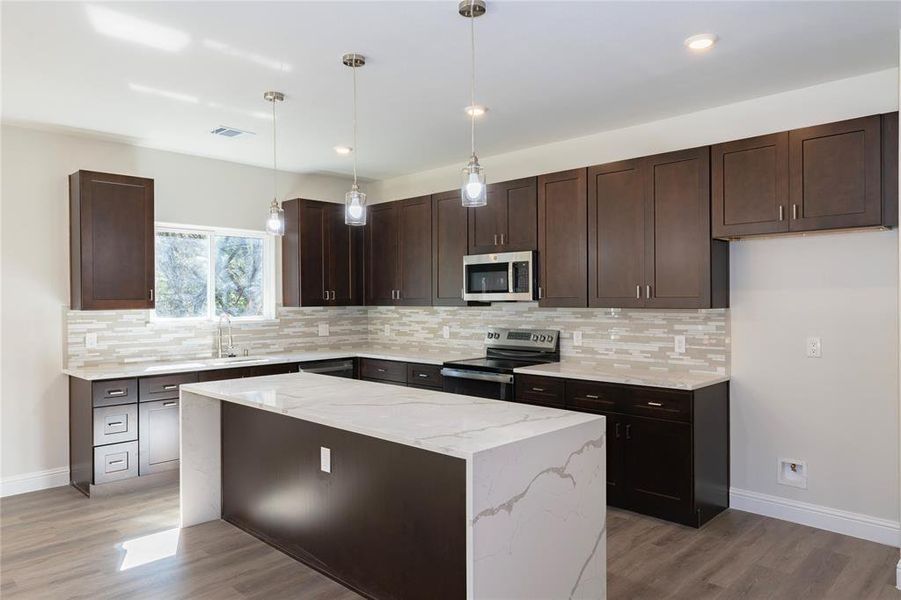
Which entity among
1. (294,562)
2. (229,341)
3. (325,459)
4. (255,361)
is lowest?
(294,562)

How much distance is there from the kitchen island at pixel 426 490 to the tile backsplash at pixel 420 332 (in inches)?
70.9

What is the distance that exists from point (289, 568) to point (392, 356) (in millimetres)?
2617

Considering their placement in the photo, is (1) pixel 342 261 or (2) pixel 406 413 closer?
(2) pixel 406 413

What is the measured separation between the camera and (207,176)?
18.0 feet

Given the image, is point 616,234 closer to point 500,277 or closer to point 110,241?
point 500,277

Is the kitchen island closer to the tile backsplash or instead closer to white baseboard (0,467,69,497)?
the tile backsplash

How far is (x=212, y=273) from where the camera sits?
556 centimetres

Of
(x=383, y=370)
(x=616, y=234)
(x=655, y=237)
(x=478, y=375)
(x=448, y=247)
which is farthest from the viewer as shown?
(x=383, y=370)

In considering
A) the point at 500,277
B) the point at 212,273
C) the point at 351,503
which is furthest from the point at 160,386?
the point at 500,277

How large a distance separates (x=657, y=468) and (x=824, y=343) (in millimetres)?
1267

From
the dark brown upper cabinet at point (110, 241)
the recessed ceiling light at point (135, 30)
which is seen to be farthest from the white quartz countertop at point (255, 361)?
the recessed ceiling light at point (135, 30)

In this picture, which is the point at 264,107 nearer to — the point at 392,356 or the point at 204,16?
the point at 204,16

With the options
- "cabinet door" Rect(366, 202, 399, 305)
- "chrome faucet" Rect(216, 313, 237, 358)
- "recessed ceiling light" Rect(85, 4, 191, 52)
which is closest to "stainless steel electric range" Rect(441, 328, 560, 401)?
"cabinet door" Rect(366, 202, 399, 305)

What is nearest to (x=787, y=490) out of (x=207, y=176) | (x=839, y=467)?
(x=839, y=467)
